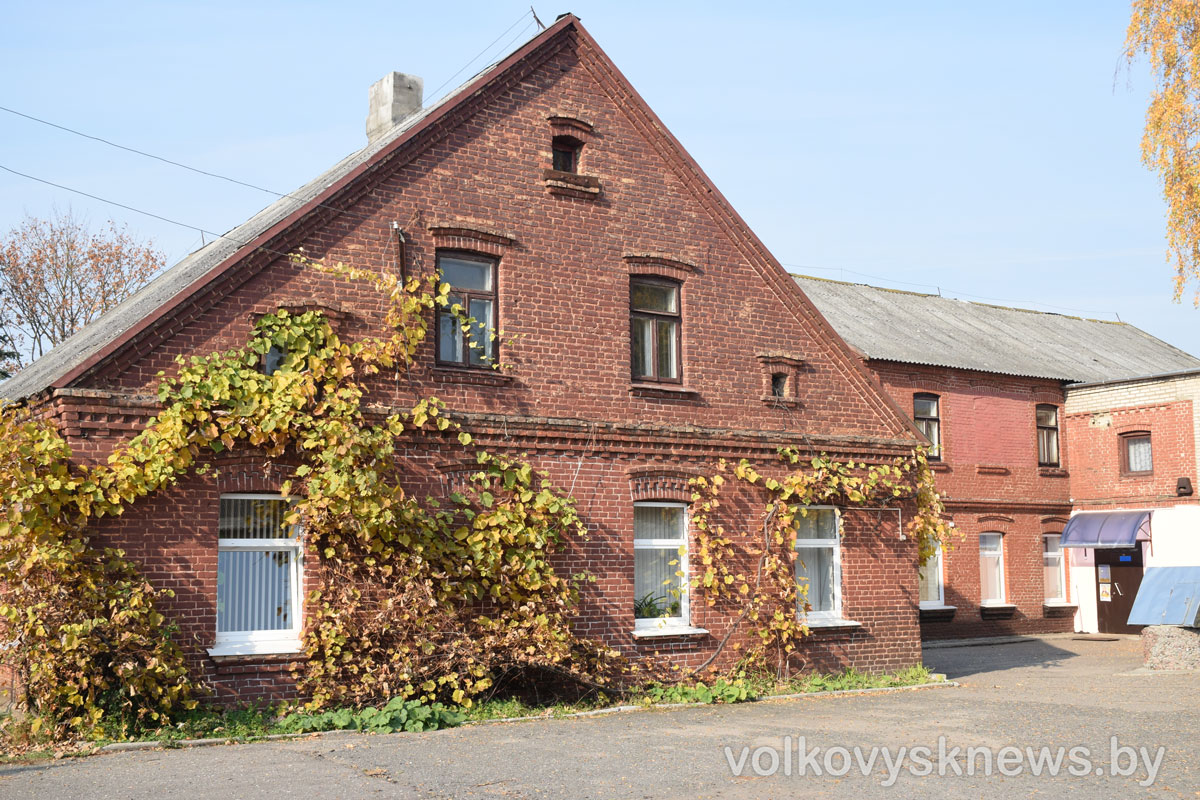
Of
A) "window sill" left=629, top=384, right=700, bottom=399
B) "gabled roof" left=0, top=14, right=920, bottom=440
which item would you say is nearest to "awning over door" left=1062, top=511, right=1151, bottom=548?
"gabled roof" left=0, top=14, right=920, bottom=440

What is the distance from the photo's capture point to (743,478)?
1606 cm

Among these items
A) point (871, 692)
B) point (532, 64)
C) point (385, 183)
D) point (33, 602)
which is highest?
point (532, 64)

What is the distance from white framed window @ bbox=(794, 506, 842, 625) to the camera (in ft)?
55.0

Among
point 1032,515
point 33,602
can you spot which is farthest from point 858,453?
point 1032,515

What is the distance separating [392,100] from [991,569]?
17.7m

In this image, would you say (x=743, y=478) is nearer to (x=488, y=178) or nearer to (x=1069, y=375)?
(x=488, y=178)

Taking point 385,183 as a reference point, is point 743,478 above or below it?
below

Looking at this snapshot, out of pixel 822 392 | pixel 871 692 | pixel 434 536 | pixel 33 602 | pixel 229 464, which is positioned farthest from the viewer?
pixel 822 392

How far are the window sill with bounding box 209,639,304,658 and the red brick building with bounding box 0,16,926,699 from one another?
31 mm

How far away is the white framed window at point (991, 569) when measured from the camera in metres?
27.6

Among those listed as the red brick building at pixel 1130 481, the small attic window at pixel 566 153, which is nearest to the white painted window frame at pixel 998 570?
the red brick building at pixel 1130 481

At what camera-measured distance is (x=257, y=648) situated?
12.5m

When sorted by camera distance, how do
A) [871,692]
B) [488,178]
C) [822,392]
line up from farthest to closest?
1. [822,392]
2. [871,692]
3. [488,178]

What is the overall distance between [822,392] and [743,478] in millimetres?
2200
